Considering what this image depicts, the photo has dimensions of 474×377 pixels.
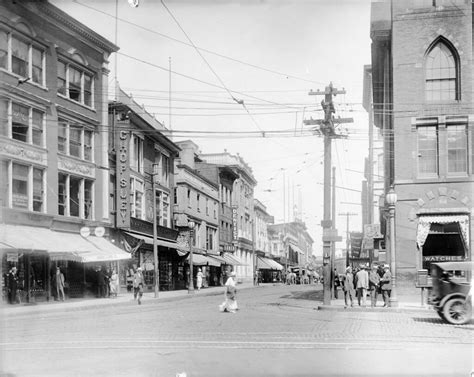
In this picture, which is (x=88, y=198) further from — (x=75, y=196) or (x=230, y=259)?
(x=230, y=259)

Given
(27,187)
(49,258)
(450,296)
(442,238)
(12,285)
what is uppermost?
(27,187)

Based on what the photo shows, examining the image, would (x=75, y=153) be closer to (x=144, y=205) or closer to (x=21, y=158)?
(x=21, y=158)

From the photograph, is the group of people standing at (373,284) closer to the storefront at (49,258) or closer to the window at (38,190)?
the storefront at (49,258)

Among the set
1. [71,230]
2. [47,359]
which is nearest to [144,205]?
[71,230]

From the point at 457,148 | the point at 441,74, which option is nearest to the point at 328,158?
the point at 457,148

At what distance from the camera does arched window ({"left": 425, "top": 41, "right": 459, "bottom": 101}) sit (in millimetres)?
26078

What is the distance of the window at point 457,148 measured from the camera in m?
26.0

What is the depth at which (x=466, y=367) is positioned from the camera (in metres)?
9.62

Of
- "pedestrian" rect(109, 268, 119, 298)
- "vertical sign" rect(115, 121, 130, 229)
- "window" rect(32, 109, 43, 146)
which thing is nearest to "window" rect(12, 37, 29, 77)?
"window" rect(32, 109, 43, 146)

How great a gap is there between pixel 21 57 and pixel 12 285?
845 cm

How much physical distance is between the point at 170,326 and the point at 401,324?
615cm

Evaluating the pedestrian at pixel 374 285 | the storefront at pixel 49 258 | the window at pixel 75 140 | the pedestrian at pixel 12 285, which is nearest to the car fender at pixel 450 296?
the pedestrian at pixel 374 285

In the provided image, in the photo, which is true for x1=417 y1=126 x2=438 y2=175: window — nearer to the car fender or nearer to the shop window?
the car fender

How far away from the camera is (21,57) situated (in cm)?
2277
